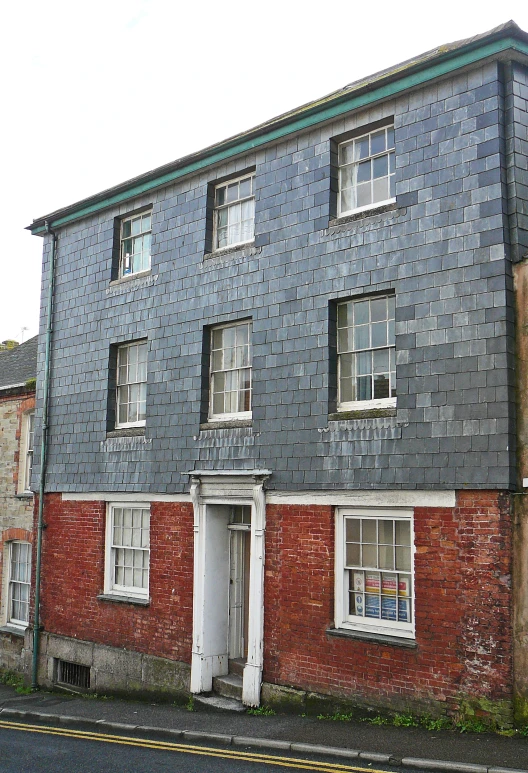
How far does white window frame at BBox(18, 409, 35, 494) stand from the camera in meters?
19.9

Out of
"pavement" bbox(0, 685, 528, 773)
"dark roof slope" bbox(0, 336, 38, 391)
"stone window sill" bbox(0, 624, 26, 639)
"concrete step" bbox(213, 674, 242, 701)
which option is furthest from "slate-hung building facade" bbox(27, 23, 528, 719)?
"dark roof slope" bbox(0, 336, 38, 391)

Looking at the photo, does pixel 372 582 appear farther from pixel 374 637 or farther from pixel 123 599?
pixel 123 599

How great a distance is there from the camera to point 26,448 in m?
19.9

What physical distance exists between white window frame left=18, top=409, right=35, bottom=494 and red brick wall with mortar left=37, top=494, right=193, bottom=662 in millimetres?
2294

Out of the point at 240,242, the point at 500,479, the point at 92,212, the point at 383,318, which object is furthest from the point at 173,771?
the point at 92,212

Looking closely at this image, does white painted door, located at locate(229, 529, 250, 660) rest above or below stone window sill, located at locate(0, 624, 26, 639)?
above

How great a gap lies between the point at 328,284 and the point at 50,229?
8.74 metres

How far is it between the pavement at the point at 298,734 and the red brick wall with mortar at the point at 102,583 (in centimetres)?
115

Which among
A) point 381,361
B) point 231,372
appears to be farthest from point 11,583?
point 381,361

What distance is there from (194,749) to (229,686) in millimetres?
2699

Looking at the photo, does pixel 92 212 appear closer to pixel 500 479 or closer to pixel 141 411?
pixel 141 411

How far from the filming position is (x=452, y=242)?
11234 mm

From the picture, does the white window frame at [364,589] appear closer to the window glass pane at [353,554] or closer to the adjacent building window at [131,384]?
the window glass pane at [353,554]

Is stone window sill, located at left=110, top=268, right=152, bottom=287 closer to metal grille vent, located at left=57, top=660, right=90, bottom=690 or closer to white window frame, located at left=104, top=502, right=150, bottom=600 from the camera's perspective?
white window frame, located at left=104, top=502, right=150, bottom=600
